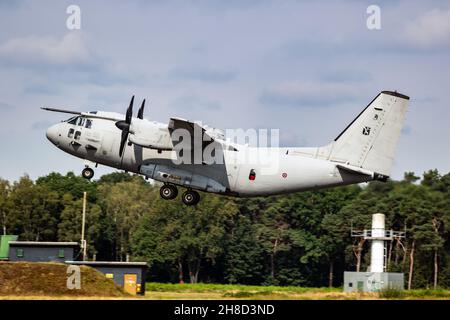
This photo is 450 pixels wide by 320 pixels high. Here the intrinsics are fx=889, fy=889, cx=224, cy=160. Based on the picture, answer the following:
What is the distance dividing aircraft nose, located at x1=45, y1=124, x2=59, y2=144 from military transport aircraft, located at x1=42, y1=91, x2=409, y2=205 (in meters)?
0.51

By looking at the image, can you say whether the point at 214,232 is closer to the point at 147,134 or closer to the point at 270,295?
the point at 270,295

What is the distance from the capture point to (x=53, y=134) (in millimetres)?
41219

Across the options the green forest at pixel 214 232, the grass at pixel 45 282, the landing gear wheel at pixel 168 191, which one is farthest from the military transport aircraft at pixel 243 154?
the green forest at pixel 214 232

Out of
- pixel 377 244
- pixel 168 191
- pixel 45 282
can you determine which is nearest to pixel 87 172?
pixel 168 191

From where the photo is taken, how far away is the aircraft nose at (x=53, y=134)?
41.2 meters

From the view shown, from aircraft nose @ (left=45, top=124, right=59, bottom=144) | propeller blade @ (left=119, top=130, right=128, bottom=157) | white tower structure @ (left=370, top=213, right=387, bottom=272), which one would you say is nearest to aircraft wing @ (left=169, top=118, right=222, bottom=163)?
propeller blade @ (left=119, top=130, right=128, bottom=157)

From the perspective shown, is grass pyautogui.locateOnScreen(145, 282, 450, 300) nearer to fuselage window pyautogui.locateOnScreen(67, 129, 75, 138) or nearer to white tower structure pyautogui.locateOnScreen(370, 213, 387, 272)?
white tower structure pyautogui.locateOnScreen(370, 213, 387, 272)

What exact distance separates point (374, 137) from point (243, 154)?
602 centimetres

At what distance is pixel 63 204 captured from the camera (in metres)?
78.7
